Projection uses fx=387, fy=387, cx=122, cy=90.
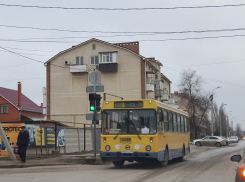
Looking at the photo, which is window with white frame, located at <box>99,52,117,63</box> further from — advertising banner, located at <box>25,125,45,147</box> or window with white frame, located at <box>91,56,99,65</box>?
advertising banner, located at <box>25,125,45,147</box>

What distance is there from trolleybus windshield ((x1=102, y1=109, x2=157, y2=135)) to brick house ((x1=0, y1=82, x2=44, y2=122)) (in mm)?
48365

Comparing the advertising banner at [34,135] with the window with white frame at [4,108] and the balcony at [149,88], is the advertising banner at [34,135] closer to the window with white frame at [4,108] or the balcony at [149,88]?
the balcony at [149,88]

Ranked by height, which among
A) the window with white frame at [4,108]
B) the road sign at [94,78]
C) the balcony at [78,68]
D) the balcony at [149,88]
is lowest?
the road sign at [94,78]

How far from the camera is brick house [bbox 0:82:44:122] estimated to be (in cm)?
6281

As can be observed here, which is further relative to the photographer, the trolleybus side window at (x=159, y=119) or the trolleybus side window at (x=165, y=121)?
the trolleybus side window at (x=165, y=121)

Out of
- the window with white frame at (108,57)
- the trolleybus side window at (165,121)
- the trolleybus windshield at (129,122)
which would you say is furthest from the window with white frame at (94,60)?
the trolleybus windshield at (129,122)

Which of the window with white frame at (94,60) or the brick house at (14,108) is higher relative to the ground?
the window with white frame at (94,60)

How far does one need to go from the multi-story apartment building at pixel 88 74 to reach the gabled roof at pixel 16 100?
45.1 ft

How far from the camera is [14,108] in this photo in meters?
63.2

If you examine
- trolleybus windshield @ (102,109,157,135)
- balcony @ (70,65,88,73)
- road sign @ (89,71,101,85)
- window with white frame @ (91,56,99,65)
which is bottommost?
trolleybus windshield @ (102,109,157,135)

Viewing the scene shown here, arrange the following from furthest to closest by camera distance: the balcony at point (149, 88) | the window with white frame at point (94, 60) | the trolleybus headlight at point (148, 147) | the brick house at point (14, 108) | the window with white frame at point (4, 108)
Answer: the window with white frame at point (4, 108) < the brick house at point (14, 108) < the window with white frame at point (94, 60) < the balcony at point (149, 88) < the trolleybus headlight at point (148, 147)

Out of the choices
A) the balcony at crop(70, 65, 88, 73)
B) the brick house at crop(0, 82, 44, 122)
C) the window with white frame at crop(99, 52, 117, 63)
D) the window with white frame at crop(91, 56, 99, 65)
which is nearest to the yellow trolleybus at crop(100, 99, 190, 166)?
the window with white frame at crop(99, 52, 117, 63)

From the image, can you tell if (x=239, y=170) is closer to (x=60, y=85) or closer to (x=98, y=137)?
(x=98, y=137)

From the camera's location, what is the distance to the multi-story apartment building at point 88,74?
163 feet
